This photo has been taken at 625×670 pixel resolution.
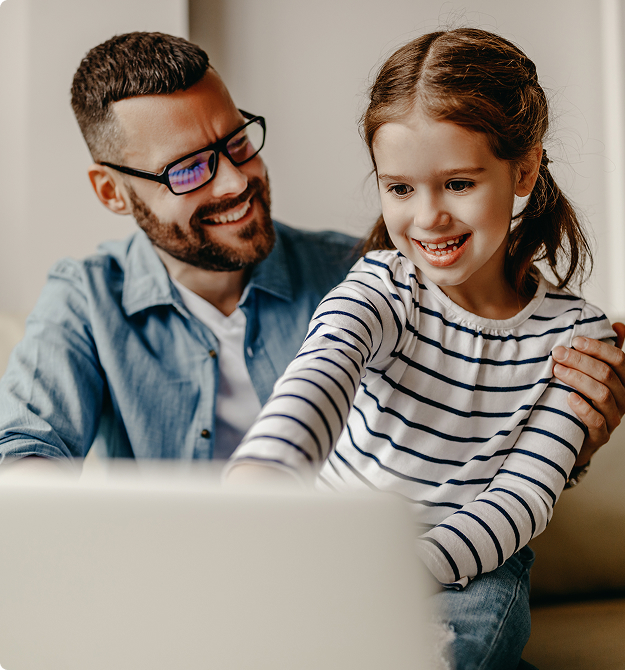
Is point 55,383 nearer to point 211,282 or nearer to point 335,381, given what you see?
point 211,282

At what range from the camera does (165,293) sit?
1.35 metres

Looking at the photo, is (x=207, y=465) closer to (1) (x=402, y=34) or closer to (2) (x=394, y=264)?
(2) (x=394, y=264)

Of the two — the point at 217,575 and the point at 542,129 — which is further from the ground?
the point at 542,129

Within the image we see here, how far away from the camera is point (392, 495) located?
1.35ft

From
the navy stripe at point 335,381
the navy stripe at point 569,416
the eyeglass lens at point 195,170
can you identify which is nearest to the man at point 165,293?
the eyeglass lens at point 195,170

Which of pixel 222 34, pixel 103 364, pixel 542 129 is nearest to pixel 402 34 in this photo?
pixel 222 34

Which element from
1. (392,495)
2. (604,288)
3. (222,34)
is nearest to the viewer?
(392,495)

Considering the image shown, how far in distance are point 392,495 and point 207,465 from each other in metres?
0.92

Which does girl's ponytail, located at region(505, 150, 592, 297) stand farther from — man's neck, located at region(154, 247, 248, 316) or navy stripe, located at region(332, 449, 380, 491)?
man's neck, located at region(154, 247, 248, 316)

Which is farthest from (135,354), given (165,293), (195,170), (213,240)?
(195,170)

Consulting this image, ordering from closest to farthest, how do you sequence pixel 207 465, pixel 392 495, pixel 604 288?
1. pixel 392 495
2. pixel 207 465
3. pixel 604 288

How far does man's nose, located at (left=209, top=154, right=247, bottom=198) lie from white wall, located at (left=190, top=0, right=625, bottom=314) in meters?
0.80

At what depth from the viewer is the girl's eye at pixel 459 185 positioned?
821 millimetres

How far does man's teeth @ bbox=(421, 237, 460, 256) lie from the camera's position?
86 cm
